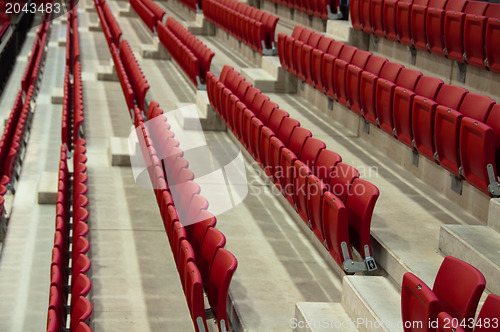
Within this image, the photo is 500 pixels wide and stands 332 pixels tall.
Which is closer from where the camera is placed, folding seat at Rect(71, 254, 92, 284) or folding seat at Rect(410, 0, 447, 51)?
folding seat at Rect(71, 254, 92, 284)

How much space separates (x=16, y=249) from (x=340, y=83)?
0.57m

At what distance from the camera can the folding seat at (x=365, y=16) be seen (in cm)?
130

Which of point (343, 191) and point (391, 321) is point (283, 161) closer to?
point (343, 191)

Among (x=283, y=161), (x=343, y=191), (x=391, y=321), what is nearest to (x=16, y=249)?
(x=283, y=161)

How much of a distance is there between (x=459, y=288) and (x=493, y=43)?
1.74 feet

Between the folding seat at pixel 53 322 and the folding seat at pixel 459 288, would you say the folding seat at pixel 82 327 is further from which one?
the folding seat at pixel 459 288

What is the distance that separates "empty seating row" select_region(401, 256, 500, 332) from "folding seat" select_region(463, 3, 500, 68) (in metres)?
0.52

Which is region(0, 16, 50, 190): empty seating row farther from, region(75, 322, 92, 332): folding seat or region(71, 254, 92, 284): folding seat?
region(75, 322, 92, 332): folding seat

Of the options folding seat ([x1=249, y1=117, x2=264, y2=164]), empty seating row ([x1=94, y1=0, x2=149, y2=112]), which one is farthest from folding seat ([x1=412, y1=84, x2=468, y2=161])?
empty seating row ([x1=94, y1=0, x2=149, y2=112])

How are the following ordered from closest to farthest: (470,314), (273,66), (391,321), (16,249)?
(470,314) → (391,321) → (16,249) → (273,66)

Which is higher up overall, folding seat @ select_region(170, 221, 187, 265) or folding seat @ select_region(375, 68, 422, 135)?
folding seat @ select_region(375, 68, 422, 135)

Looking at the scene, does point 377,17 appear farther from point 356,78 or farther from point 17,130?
point 17,130

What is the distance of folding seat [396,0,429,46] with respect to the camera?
3.70 ft

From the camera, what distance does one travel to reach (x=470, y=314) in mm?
419
